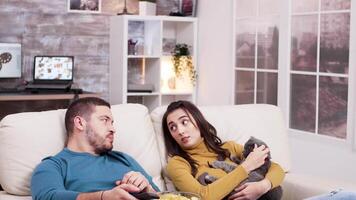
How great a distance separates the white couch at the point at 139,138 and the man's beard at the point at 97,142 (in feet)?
0.39

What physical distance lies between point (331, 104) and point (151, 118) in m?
1.72

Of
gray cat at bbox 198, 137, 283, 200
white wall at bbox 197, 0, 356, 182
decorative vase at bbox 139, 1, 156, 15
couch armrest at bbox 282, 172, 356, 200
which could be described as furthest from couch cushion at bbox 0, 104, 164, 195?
decorative vase at bbox 139, 1, 156, 15

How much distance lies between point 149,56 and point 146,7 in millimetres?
483

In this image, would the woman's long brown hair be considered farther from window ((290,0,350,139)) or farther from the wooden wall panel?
the wooden wall panel

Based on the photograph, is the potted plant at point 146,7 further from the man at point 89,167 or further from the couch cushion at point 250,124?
the man at point 89,167

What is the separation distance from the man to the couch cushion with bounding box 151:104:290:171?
14.9 inches

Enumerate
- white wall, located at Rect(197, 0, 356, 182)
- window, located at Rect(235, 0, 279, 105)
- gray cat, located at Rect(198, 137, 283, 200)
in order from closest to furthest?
gray cat, located at Rect(198, 137, 283, 200), white wall, located at Rect(197, 0, 356, 182), window, located at Rect(235, 0, 279, 105)

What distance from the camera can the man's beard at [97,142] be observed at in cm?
229

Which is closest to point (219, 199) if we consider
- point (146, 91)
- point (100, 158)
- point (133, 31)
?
point (100, 158)

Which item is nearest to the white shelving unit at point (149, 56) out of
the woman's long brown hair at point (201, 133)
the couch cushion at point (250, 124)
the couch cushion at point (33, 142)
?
the couch cushion at point (250, 124)

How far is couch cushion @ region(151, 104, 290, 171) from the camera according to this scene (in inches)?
107

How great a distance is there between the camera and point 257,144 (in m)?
2.49

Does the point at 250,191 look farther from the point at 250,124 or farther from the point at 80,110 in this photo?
the point at 80,110

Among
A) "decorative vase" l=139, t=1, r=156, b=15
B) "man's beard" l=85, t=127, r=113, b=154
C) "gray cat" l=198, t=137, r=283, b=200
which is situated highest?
"decorative vase" l=139, t=1, r=156, b=15
